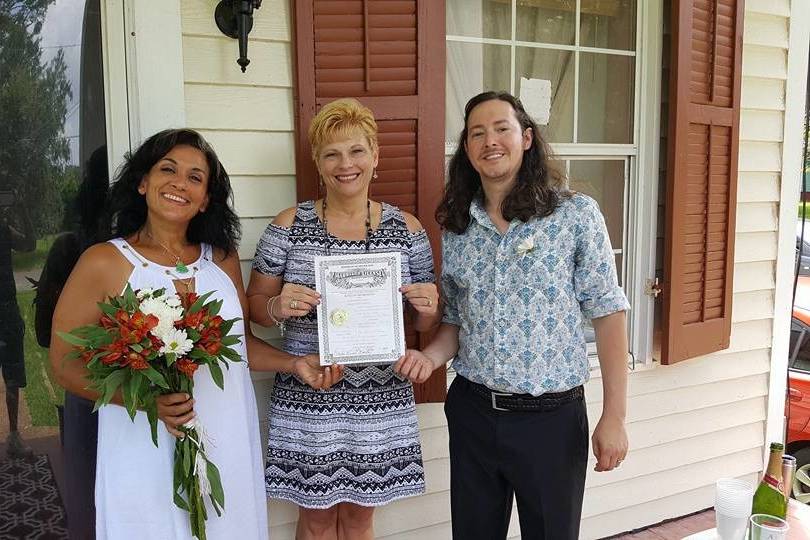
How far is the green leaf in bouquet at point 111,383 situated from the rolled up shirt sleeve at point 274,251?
1.92 feet

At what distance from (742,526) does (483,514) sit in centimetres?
→ 71

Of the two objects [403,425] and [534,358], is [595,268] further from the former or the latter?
[403,425]

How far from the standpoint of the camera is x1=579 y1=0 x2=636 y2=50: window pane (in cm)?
290

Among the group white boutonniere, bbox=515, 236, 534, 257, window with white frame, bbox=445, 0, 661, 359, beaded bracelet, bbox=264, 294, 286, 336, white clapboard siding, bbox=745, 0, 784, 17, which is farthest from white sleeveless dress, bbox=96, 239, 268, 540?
white clapboard siding, bbox=745, 0, 784, 17

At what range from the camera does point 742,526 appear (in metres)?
1.68

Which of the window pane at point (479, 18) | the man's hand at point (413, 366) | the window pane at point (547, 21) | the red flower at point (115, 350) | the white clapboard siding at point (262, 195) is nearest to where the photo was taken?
the red flower at point (115, 350)

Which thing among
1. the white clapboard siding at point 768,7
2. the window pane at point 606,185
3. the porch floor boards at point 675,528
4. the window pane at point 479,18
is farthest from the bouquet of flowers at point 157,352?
the white clapboard siding at point 768,7

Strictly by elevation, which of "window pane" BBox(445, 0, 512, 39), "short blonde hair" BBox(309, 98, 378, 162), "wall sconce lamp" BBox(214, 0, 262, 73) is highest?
"window pane" BBox(445, 0, 512, 39)

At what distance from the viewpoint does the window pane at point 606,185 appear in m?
2.98

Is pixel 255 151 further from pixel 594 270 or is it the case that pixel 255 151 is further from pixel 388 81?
pixel 594 270

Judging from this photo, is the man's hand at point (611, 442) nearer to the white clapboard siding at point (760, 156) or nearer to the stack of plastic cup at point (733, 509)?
the stack of plastic cup at point (733, 509)

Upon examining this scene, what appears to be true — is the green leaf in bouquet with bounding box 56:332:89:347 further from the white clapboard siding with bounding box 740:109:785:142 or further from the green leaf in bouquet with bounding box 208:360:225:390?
the white clapboard siding with bounding box 740:109:785:142

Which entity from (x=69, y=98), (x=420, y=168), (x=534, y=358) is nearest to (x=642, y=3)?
(x=420, y=168)

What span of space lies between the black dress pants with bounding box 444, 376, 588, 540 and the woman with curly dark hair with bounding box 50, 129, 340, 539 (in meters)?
0.46
